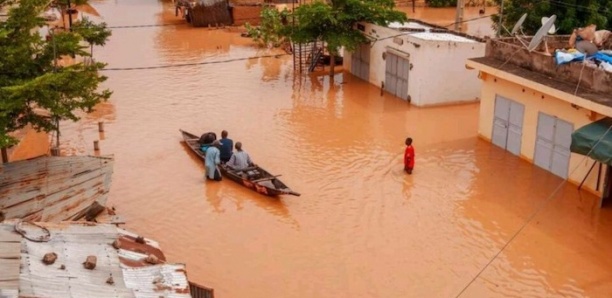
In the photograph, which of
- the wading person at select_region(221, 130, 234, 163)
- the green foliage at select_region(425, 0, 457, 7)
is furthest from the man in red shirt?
the green foliage at select_region(425, 0, 457, 7)

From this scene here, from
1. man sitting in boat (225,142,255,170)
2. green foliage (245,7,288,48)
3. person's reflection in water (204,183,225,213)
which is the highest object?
green foliage (245,7,288,48)

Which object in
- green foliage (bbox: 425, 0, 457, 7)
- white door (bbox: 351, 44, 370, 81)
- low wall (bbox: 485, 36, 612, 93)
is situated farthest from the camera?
green foliage (bbox: 425, 0, 457, 7)

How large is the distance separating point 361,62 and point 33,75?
15.5 meters

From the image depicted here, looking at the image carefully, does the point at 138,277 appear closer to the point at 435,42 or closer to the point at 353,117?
the point at 353,117

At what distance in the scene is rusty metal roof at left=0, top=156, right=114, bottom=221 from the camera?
12352mm

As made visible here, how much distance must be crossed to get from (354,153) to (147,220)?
6.44m

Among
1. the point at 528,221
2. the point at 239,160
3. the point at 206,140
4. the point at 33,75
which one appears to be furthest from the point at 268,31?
the point at 528,221

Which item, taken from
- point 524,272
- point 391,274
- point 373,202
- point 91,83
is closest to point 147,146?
point 91,83

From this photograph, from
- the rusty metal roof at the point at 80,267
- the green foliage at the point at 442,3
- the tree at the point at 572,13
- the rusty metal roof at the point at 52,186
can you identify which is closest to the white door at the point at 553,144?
the tree at the point at 572,13

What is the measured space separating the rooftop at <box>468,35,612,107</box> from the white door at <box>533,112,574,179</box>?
93cm

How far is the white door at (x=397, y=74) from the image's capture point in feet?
80.5

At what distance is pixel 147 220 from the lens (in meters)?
15.3

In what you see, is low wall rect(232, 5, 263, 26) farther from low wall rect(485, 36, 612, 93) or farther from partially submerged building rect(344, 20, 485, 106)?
low wall rect(485, 36, 612, 93)

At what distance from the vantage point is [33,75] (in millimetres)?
14656
